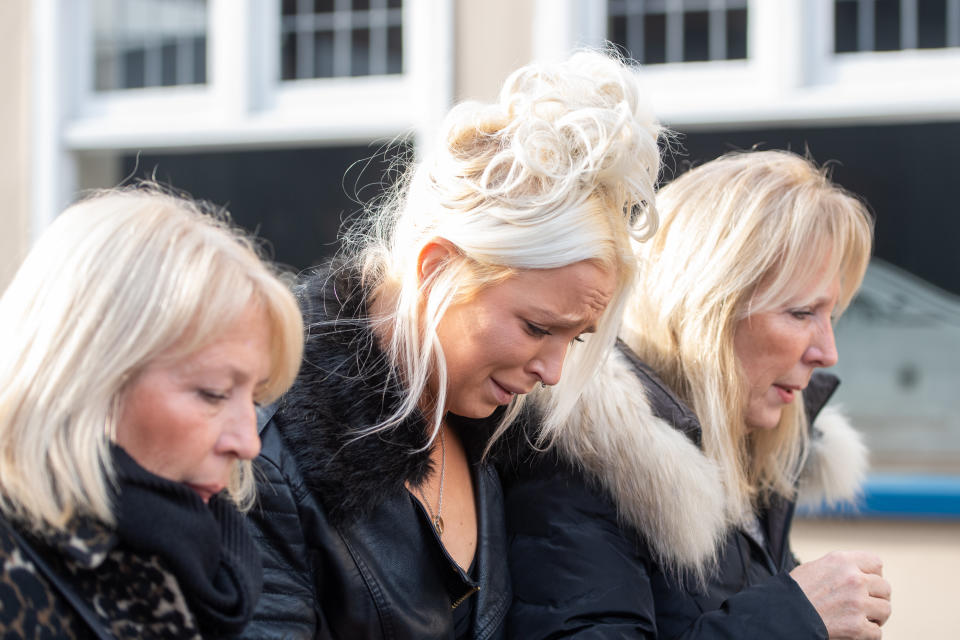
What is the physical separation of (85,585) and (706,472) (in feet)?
3.33

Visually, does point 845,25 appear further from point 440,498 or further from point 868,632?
point 440,498

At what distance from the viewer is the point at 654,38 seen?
3.85m

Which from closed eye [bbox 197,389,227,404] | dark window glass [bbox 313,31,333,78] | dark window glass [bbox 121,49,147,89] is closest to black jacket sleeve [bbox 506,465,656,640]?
closed eye [bbox 197,389,227,404]

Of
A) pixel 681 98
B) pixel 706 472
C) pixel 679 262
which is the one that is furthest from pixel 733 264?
pixel 681 98

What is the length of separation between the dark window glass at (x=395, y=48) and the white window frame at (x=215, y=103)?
1.2 inches

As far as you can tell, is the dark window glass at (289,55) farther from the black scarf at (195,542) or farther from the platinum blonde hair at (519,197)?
the black scarf at (195,542)

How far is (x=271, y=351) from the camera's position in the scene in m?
1.24

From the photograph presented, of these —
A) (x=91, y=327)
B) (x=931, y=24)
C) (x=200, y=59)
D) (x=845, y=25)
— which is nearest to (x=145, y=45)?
(x=200, y=59)

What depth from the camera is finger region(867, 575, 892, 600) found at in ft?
5.65

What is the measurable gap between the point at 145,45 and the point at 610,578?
11.2 feet

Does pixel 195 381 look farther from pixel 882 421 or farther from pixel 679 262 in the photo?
pixel 882 421

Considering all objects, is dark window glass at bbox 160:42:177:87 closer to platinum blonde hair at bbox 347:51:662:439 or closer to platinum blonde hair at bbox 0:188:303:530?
platinum blonde hair at bbox 347:51:662:439

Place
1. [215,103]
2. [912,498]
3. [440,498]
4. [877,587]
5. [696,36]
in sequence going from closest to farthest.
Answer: [440,498] → [877,587] → [912,498] → [696,36] → [215,103]

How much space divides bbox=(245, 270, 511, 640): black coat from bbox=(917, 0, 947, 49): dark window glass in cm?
282
